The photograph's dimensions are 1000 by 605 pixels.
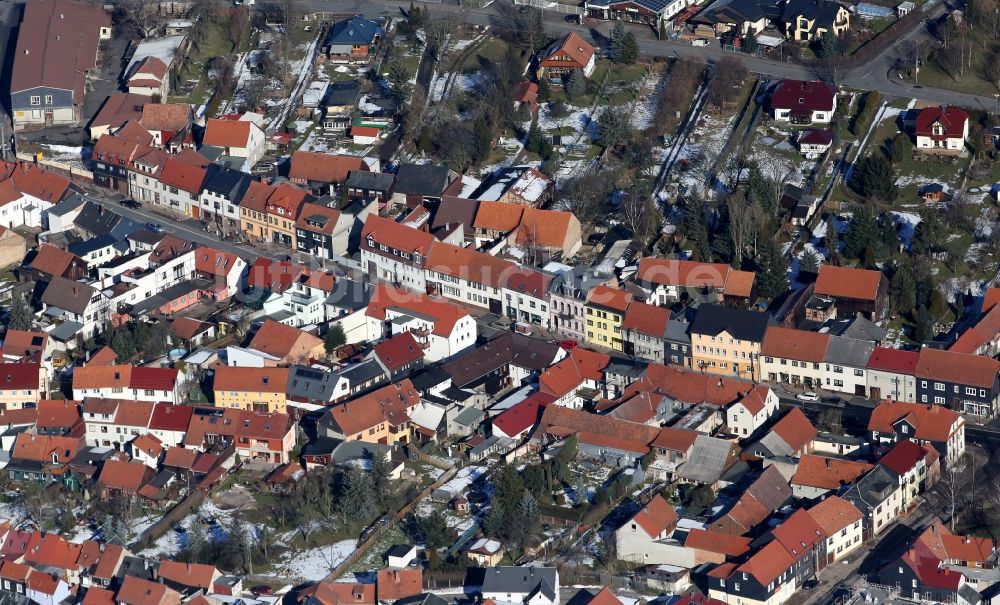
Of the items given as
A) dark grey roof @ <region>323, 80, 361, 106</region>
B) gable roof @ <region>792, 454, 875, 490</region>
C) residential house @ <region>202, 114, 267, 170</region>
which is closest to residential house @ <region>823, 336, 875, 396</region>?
gable roof @ <region>792, 454, 875, 490</region>

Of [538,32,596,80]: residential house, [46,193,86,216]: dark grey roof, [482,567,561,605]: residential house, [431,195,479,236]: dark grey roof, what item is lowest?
[482,567,561,605]: residential house

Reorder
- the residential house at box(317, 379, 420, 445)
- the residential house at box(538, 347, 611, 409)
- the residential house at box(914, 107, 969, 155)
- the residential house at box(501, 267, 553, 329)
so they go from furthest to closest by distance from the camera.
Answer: the residential house at box(914, 107, 969, 155) → the residential house at box(501, 267, 553, 329) → the residential house at box(538, 347, 611, 409) → the residential house at box(317, 379, 420, 445)

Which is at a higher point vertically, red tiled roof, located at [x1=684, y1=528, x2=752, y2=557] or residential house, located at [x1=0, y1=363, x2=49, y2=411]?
residential house, located at [x1=0, y1=363, x2=49, y2=411]

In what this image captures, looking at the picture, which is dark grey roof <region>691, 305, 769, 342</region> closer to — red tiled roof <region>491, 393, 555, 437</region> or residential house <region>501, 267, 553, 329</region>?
residential house <region>501, 267, 553, 329</region>

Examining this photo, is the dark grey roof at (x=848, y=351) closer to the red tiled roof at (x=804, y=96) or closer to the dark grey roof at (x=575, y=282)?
the dark grey roof at (x=575, y=282)

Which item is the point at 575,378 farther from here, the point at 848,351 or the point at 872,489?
the point at 872,489

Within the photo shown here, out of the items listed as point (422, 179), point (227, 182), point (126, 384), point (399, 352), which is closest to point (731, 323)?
point (399, 352)

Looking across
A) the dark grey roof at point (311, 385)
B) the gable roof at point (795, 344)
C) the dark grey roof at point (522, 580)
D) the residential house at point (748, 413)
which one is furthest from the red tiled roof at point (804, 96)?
the dark grey roof at point (522, 580)

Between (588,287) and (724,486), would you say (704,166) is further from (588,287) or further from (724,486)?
(724,486)

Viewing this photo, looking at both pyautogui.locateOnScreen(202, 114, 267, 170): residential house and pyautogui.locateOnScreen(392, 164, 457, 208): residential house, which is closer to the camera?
pyautogui.locateOnScreen(392, 164, 457, 208): residential house
